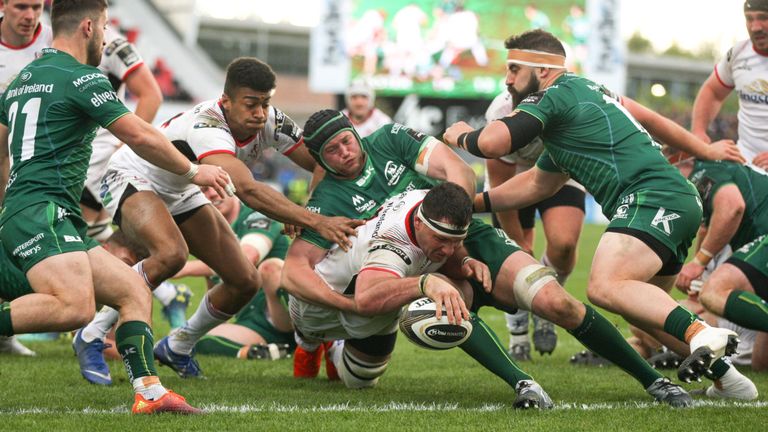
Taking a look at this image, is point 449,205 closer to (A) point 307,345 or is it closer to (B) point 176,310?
(A) point 307,345

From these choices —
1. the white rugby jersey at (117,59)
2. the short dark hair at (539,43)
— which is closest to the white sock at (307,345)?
the short dark hair at (539,43)

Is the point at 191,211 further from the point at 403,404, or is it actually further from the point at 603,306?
the point at 603,306

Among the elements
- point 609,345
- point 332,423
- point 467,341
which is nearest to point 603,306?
point 609,345

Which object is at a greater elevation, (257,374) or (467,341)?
(467,341)

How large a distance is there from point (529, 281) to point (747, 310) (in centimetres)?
161

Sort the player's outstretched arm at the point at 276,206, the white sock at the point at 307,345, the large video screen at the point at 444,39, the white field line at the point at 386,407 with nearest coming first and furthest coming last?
the white field line at the point at 386,407 < the player's outstretched arm at the point at 276,206 < the white sock at the point at 307,345 < the large video screen at the point at 444,39

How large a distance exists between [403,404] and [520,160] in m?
3.09

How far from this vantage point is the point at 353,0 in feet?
102

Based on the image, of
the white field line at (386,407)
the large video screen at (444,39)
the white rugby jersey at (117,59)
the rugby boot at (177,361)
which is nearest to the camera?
the white field line at (386,407)

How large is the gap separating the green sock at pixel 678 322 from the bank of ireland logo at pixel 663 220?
19.4 inches

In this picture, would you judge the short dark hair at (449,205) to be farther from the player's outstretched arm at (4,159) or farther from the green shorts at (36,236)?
the player's outstretched arm at (4,159)

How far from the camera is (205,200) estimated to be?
7.32 m

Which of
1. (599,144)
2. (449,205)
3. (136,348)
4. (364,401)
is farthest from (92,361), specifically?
(599,144)

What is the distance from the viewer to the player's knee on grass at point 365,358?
6688 mm
